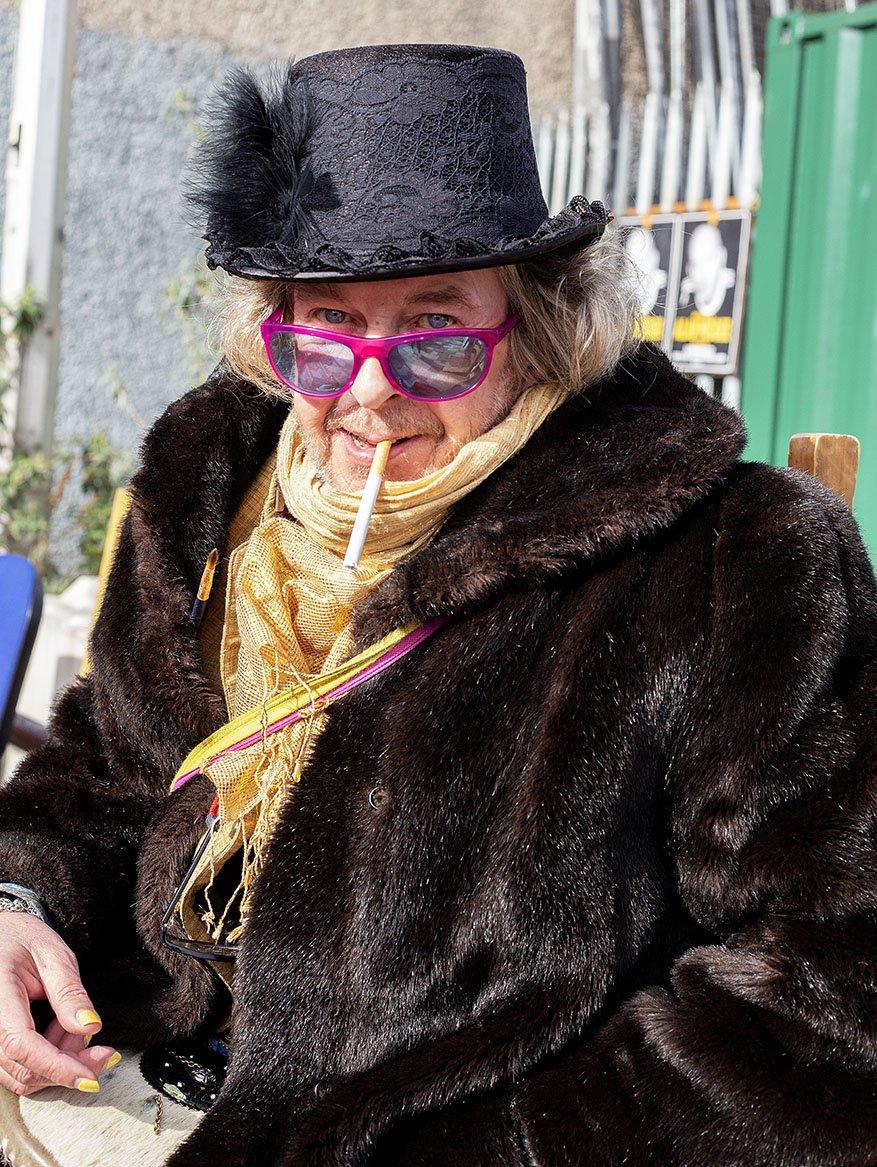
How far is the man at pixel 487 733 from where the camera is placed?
4.52 ft

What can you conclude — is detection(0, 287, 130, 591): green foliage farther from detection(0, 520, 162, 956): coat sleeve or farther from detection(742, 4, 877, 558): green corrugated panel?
detection(0, 520, 162, 956): coat sleeve

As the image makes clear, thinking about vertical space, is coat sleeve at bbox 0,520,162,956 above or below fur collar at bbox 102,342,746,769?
below

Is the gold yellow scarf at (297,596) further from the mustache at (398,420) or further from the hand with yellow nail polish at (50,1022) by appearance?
the hand with yellow nail polish at (50,1022)

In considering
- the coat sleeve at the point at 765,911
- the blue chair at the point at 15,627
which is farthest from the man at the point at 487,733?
the blue chair at the point at 15,627

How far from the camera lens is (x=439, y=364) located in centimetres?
166

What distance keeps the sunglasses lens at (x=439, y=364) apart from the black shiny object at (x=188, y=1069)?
0.95m

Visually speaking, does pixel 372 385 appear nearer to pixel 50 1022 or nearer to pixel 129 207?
pixel 50 1022

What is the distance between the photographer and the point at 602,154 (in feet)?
18.6

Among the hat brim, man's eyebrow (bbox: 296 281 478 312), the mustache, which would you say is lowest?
the mustache

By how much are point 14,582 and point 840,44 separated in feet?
10.00

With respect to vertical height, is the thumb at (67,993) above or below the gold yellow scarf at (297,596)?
below

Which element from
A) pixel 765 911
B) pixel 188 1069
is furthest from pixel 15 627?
pixel 765 911

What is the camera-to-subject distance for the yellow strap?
1.66 m

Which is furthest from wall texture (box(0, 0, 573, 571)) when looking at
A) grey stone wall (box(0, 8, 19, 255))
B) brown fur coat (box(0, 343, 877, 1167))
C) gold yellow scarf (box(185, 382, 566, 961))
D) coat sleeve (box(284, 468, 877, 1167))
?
coat sleeve (box(284, 468, 877, 1167))
